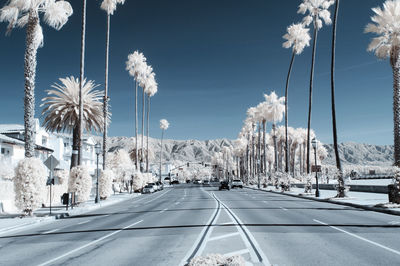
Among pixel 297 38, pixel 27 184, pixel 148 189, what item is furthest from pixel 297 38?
pixel 27 184

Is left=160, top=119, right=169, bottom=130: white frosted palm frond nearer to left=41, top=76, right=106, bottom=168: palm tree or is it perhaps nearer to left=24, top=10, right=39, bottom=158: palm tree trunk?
left=41, top=76, right=106, bottom=168: palm tree

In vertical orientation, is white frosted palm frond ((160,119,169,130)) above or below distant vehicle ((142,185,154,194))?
above

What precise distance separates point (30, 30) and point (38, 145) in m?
30.6

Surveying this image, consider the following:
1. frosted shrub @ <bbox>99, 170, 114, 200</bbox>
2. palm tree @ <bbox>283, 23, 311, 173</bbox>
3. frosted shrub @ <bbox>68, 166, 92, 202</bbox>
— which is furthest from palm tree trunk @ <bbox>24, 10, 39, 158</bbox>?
palm tree @ <bbox>283, 23, 311, 173</bbox>

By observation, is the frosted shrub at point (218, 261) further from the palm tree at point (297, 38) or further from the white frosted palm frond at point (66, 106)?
the palm tree at point (297, 38)

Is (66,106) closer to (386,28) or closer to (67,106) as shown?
(67,106)

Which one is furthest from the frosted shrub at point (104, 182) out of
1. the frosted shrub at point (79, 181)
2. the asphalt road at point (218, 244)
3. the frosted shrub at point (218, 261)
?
the frosted shrub at point (218, 261)

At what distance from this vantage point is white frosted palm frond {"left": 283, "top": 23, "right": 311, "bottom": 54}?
4688cm

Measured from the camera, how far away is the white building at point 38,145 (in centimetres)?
4162

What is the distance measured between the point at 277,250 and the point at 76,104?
27.3 m

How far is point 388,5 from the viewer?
22.7 metres

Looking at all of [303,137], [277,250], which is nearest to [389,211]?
[277,250]

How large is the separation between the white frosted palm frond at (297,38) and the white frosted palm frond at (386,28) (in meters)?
23.8

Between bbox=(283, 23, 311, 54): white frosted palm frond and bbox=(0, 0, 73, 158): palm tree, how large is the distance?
32.6 m
